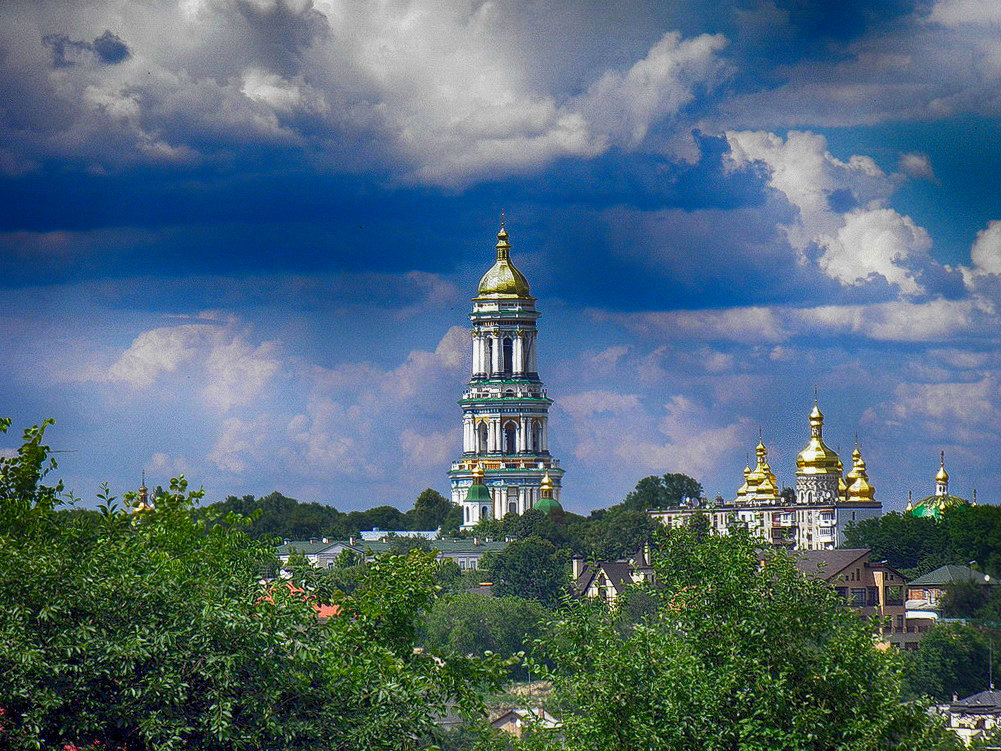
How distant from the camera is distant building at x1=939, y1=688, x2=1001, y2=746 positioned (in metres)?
47.2

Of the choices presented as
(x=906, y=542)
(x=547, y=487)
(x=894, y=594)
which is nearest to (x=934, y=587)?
(x=894, y=594)

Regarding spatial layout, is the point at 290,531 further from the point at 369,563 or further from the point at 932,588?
the point at 369,563

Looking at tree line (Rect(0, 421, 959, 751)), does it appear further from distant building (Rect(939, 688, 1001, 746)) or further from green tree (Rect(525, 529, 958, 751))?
distant building (Rect(939, 688, 1001, 746))

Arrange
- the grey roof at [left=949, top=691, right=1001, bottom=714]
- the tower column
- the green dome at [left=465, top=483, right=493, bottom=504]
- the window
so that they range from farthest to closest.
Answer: the tower column
the green dome at [left=465, top=483, right=493, bottom=504]
the window
the grey roof at [left=949, top=691, right=1001, bottom=714]

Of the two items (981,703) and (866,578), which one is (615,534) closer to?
(866,578)

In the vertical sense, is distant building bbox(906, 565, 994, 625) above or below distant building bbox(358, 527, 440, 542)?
below

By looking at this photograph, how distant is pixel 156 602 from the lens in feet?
67.8

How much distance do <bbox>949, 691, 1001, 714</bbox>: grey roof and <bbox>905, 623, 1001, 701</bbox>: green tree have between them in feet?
5.70

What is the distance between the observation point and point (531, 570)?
9744cm

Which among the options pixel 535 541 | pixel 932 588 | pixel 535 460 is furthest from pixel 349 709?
pixel 535 460

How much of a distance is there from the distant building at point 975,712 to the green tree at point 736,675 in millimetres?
22054

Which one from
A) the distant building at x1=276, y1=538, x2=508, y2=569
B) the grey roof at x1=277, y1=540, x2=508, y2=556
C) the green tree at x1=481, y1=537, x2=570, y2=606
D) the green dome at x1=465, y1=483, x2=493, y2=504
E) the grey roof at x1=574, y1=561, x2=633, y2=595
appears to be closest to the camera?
the grey roof at x1=574, y1=561, x2=633, y2=595

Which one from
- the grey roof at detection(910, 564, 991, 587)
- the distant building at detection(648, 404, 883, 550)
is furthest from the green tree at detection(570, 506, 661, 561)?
the grey roof at detection(910, 564, 991, 587)

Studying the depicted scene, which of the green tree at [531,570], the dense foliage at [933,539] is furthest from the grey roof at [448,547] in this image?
the dense foliage at [933,539]
